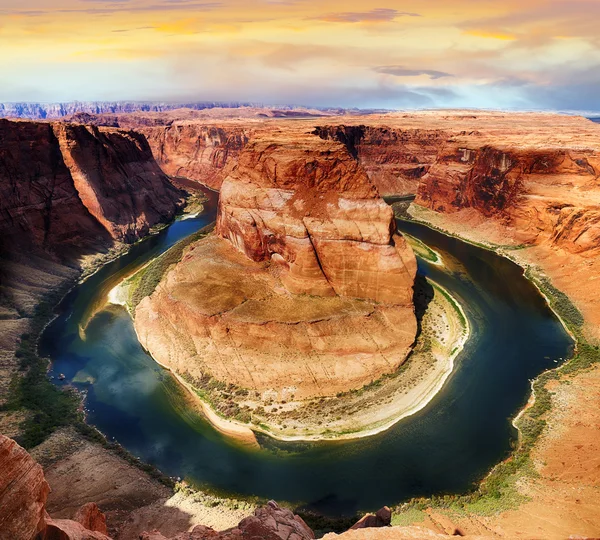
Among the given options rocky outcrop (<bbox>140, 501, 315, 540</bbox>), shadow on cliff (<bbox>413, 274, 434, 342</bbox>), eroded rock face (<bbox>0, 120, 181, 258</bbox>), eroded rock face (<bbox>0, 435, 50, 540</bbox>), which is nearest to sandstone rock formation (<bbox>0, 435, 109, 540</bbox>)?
eroded rock face (<bbox>0, 435, 50, 540</bbox>)

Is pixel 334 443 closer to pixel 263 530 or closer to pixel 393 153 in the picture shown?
pixel 263 530

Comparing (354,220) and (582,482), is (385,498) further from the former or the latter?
(354,220)

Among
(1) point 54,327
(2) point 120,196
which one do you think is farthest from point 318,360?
(2) point 120,196

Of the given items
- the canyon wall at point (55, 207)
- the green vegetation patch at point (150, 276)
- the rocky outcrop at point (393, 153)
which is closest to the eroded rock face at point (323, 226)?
the green vegetation patch at point (150, 276)

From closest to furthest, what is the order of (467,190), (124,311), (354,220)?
(354,220)
(124,311)
(467,190)

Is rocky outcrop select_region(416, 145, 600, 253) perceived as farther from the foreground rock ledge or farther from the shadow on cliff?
the foreground rock ledge

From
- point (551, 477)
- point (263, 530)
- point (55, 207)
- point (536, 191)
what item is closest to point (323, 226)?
point (551, 477)
